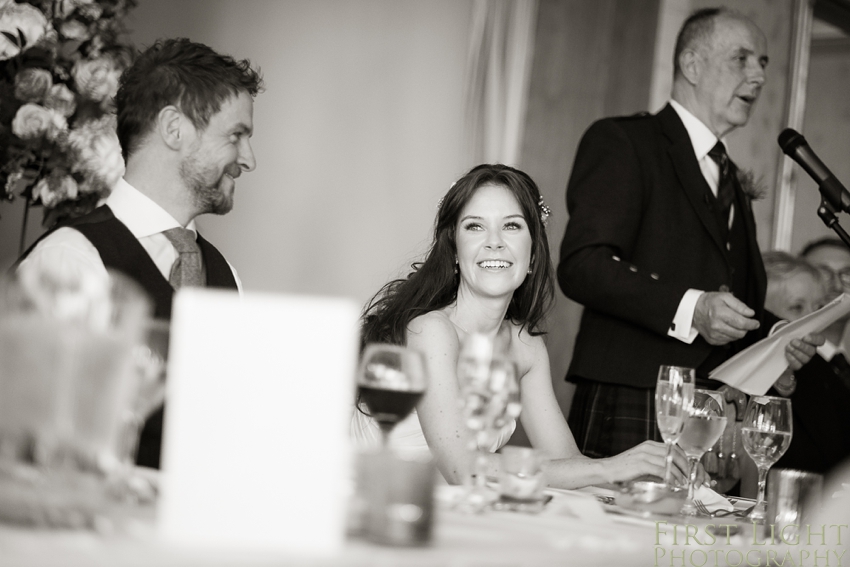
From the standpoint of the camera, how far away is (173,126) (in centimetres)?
217

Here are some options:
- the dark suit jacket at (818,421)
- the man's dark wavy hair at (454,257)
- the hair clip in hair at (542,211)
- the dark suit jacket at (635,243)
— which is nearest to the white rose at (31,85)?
the man's dark wavy hair at (454,257)

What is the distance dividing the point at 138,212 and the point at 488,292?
817 millimetres

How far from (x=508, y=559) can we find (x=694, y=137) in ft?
7.34

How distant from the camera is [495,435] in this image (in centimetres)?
126

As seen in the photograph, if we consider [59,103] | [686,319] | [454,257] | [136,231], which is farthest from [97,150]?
[686,319]

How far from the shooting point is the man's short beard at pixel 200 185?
217 cm

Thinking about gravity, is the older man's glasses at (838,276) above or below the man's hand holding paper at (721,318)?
above

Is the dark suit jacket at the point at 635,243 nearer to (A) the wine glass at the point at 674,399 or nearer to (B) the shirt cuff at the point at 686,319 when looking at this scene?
(B) the shirt cuff at the point at 686,319

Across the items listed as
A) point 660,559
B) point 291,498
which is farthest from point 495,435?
point 291,498

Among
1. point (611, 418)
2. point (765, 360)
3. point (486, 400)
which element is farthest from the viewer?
point (611, 418)

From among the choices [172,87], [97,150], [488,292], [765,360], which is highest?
[172,87]

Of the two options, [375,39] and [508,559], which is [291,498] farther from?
[375,39]

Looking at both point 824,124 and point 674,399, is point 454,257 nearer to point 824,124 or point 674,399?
point 674,399

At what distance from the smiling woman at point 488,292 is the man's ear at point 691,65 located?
777 mm
